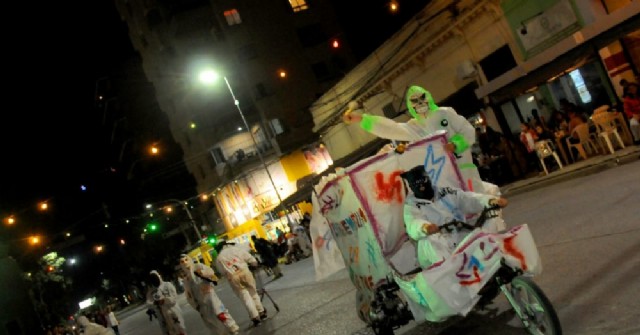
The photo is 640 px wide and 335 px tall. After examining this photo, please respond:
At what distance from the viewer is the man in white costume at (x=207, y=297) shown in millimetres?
10719

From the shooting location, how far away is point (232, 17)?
4431cm

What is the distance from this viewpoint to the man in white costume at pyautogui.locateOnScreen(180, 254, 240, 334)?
35.2 ft

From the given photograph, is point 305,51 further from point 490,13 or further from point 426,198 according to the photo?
point 426,198

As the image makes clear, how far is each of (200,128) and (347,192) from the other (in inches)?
1841

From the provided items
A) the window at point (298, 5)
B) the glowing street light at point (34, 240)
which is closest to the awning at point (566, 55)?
the glowing street light at point (34, 240)

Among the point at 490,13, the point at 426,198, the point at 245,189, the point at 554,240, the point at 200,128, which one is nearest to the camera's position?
the point at 426,198

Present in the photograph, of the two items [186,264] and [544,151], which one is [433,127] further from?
[544,151]

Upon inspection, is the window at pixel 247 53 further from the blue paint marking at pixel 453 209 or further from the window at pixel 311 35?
the blue paint marking at pixel 453 209

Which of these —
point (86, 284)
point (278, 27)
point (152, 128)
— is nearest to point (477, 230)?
point (278, 27)

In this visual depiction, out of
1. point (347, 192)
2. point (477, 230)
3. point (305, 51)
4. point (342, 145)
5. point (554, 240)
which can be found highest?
point (305, 51)

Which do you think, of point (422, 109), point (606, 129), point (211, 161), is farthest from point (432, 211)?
point (211, 161)

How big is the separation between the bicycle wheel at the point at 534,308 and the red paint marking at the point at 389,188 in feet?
4.83

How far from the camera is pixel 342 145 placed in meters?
31.6

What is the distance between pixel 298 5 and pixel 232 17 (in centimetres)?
597
